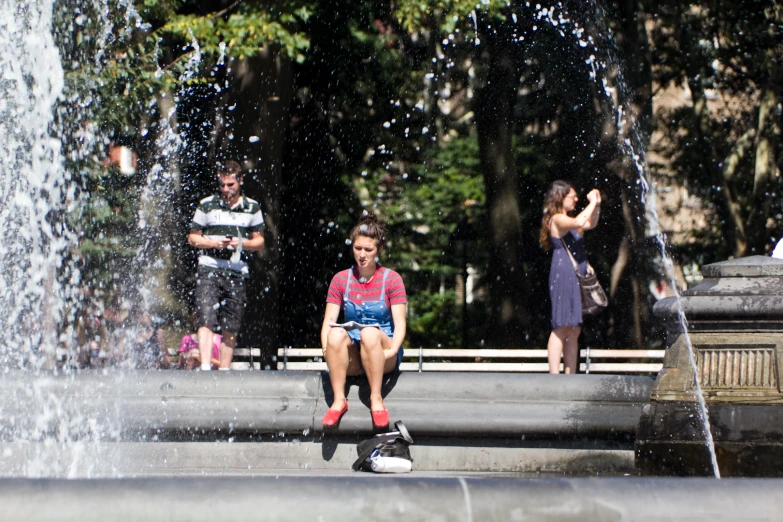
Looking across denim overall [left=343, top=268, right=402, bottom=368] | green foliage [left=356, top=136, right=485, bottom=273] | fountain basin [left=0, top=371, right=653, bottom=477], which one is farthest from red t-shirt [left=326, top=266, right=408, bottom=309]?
green foliage [left=356, top=136, right=485, bottom=273]

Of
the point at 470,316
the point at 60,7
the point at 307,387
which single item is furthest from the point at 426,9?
the point at 307,387

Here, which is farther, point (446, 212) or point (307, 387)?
point (446, 212)

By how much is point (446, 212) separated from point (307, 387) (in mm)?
8864

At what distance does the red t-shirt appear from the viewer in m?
5.67

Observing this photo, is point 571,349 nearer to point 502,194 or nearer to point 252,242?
point 252,242

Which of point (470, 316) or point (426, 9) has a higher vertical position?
point (426, 9)

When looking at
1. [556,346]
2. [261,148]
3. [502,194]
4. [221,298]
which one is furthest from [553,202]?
[502,194]

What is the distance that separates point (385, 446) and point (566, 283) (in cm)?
231

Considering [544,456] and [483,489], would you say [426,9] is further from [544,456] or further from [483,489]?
[483,489]

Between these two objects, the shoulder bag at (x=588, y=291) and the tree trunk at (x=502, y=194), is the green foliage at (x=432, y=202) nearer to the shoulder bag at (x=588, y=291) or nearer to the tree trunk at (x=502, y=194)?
the tree trunk at (x=502, y=194)

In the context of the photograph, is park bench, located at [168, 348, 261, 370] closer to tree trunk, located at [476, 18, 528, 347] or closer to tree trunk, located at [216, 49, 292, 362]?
tree trunk, located at [216, 49, 292, 362]

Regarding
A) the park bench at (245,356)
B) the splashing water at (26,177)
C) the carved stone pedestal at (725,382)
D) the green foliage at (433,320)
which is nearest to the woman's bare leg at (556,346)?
the carved stone pedestal at (725,382)

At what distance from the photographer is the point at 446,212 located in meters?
14.1

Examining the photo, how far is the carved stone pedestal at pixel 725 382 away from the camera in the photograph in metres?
4.98
